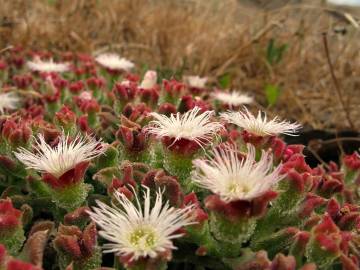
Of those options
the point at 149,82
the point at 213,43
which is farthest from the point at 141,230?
the point at 213,43

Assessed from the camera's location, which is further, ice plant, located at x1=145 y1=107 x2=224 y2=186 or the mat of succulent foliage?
ice plant, located at x1=145 y1=107 x2=224 y2=186

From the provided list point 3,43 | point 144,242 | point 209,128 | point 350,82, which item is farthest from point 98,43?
point 144,242

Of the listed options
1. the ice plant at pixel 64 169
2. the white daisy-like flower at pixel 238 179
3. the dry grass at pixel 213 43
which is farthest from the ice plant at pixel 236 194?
the dry grass at pixel 213 43

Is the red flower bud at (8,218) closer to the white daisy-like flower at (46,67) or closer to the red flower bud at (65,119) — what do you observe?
the red flower bud at (65,119)

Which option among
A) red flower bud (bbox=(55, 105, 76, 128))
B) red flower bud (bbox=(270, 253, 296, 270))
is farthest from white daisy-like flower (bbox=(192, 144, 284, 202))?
red flower bud (bbox=(55, 105, 76, 128))

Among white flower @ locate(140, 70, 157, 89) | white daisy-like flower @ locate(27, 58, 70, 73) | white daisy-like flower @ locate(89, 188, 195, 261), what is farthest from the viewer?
white daisy-like flower @ locate(27, 58, 70, 73)

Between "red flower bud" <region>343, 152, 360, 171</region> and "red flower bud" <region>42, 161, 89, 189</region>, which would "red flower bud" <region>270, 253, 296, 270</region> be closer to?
"red flower bud" <region>42, 161, 89, 189</region>
